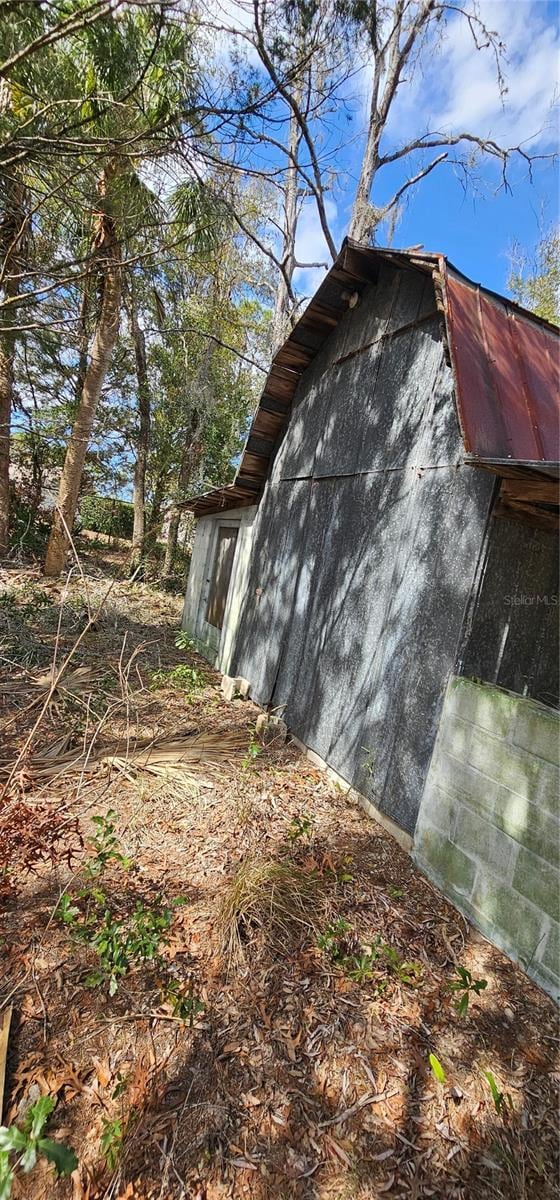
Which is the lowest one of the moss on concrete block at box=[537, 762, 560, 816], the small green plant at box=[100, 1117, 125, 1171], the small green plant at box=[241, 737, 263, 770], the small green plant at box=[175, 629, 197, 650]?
the small green plant at box=[100, 1117, 125, 1171]

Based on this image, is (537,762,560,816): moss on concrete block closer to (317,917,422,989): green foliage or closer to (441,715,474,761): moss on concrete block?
(441,715,474,761): moss on concrete block

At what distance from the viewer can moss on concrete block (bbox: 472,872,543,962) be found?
106 inches

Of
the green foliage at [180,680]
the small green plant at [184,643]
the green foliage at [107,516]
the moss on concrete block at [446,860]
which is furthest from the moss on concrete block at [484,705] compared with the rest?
the green foliage at [107,516]

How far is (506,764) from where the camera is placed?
9.53 ft

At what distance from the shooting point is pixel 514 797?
9.27 ft

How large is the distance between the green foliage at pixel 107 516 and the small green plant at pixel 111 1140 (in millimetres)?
Answer: 19359

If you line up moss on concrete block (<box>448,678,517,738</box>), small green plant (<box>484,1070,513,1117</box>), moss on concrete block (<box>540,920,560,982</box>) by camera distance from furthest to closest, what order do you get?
moss on concrete block (<box>448,678,517,738</box>)
moss on concrete block (<box>540,920,560,982</box>)
small green plant (<box>484,1070,513,1117</box>)

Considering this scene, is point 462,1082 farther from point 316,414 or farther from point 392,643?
point 316,414

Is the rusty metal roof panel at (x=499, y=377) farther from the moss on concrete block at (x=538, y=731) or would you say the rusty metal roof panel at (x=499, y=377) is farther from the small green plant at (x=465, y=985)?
the small green plant at (x=465, y=985)

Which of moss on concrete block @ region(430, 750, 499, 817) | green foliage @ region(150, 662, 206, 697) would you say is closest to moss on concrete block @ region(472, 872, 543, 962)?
moss on concrete block @ region(430, 750, 499, 817)

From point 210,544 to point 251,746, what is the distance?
17.1ft

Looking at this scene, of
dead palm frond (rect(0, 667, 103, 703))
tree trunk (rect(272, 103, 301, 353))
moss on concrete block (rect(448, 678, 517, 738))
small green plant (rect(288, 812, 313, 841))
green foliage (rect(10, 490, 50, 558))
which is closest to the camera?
moss on concrete block (rect(448, 678, 517, 738))

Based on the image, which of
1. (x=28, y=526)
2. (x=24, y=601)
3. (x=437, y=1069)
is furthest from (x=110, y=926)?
(x=28, y=526)

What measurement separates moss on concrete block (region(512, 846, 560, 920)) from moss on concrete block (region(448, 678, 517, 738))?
26.1 inches
